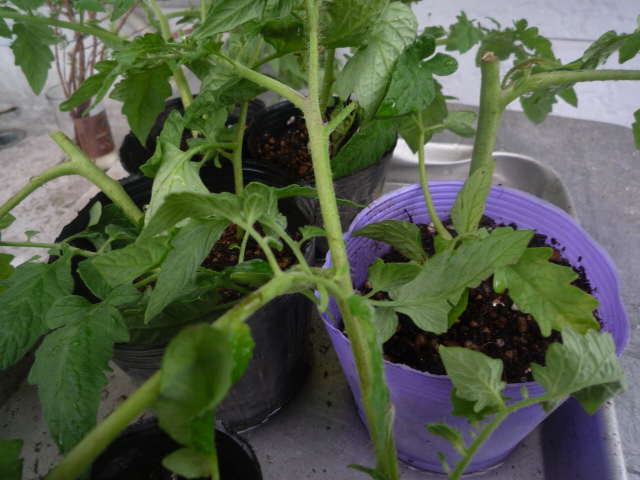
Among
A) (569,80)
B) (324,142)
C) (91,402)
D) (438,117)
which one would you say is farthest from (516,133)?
(91,402)

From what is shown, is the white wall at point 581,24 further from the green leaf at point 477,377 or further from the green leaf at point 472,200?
the green leaf at point 477,377

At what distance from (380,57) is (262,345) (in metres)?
0.26

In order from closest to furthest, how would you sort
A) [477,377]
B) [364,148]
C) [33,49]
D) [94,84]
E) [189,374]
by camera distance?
[189,374], [477,377], [94,84], [364,148], [33,49]

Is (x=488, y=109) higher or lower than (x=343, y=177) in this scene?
higher

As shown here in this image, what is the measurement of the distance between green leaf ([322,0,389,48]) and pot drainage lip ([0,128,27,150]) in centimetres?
97

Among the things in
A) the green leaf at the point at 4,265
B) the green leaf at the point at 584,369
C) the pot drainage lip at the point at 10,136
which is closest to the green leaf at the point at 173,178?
the green leaf at the point at 4,265

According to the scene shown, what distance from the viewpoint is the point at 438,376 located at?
335mm

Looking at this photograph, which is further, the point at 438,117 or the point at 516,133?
the point at 516,133

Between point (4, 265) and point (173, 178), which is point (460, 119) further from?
point (4, 265)

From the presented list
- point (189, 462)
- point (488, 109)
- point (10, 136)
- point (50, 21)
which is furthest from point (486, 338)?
point (10, 136)

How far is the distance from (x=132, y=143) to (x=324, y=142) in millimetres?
529

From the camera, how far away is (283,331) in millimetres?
454

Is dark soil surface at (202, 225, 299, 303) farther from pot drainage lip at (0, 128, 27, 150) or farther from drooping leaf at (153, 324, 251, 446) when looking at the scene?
pot drainage lip at (0, 128, 27, 150)

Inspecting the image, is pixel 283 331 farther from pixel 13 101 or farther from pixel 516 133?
pixel 13 101
